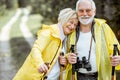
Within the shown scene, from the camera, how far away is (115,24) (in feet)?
36.1

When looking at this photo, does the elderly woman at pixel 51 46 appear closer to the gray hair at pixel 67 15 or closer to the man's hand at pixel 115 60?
the gray hair at pixel 67 15

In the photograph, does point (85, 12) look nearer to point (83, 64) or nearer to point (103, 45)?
point (103, 45)

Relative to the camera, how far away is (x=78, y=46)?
15.8ft

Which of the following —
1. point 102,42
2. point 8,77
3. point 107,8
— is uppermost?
point 107,8

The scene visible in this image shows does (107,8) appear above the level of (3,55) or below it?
above

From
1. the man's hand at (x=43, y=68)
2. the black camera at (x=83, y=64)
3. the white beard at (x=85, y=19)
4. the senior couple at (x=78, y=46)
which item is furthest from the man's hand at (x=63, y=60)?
the white beard at (x=85, y=19)

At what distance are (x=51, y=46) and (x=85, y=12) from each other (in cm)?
53

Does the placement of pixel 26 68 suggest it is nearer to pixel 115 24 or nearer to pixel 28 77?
pixel 28 77

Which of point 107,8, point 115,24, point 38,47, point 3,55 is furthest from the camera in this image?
point 3,55

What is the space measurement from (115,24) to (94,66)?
20.6 ft

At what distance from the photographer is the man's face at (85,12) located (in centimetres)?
479

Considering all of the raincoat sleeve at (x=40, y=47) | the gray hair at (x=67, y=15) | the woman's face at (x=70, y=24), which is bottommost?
the raincoat sleeve at (x=40, y=47)

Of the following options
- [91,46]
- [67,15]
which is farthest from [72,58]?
[67,15]

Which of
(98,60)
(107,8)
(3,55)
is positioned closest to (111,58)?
(98,60)
